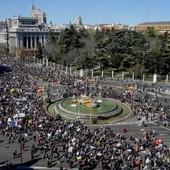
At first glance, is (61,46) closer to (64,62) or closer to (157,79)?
(64,62)

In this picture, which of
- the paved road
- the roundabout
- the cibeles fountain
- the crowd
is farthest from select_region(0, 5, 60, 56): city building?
the paved road

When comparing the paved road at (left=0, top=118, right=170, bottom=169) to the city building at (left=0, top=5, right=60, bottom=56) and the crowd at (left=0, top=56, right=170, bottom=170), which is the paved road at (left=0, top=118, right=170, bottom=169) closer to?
the crowd at (left=0, top=56, right=170, bottom=170)

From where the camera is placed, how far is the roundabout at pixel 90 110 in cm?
4515

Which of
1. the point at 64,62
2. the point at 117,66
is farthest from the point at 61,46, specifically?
the point at 117,66

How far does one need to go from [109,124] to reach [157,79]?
34.8m

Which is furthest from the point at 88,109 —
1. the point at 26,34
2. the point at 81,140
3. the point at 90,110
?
the point at 26,34

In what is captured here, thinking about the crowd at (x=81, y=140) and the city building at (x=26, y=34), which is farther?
the city building at (x=26, y=34)

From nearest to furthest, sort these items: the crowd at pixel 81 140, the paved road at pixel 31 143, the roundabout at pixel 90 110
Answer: the crowd at pixel 81 140 → the paved road at pixel 31 143 → the roundabout at pixel 90 110

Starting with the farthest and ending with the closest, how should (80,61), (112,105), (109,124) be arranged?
(80,61) < (112,105) < (109,124)

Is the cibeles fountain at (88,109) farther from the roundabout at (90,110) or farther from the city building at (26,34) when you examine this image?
the city building at (26,34)

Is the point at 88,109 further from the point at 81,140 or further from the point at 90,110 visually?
the point at 81,140

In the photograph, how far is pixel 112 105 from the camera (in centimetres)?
5012

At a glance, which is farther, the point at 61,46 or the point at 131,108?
the point at 61,46

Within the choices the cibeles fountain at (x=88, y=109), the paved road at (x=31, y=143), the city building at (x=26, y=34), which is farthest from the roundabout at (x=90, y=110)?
the city building at (x=26, y=34)
